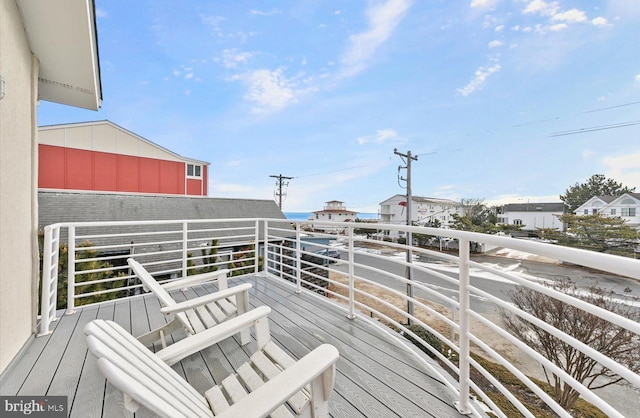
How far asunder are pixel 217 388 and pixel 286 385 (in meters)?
0.67

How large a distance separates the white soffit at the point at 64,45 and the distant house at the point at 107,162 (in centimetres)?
1039

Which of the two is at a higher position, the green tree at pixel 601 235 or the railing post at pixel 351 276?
the railing post at pixel 351 276

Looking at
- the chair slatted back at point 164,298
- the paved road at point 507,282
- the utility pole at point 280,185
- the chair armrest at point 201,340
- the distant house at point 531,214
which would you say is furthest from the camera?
the distant house at point 531,214

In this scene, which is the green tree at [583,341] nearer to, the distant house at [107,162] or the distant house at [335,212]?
the distant house at [107,162]

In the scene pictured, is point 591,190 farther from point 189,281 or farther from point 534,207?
point 189,281

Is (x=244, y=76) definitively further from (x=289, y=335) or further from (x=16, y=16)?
(x=289, y=335)

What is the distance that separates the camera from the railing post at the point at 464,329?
4.92 feet

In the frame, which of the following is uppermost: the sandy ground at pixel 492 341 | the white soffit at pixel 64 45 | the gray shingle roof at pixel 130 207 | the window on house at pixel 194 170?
the window on house at pixel 194 170

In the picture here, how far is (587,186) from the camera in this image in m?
34.0

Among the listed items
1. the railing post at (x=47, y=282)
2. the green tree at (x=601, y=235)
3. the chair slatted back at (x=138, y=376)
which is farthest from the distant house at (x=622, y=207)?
the railing post at (x=47, y=282)

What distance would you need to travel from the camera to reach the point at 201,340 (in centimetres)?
149

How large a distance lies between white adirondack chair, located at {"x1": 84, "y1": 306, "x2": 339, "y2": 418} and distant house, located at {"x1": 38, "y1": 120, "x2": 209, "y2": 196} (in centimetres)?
1374

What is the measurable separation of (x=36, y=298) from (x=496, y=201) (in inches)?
1531

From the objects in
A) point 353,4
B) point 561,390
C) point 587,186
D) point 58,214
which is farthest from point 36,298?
point 587,186
